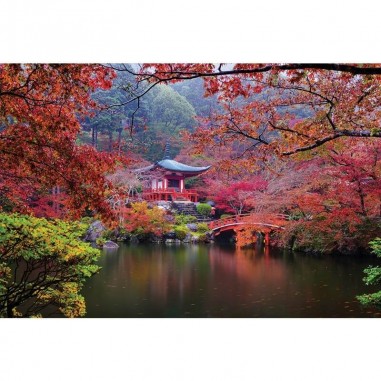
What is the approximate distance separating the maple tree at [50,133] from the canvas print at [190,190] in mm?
12

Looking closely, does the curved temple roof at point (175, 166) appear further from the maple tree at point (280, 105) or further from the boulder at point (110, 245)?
the maple tree at point (280, 105)

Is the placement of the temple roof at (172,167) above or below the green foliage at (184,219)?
above

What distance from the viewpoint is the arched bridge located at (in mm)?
7797

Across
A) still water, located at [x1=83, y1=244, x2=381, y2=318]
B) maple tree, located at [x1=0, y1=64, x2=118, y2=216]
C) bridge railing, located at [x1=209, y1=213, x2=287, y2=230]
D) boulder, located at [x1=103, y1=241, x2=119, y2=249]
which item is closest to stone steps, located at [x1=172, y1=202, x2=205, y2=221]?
bridge railing, located at [x1=209, y1=213, x2=287, y2=230]

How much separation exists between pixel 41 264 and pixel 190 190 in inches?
181

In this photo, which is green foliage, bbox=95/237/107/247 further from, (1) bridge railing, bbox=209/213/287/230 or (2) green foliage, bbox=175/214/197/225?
(1) bridge railing, bbox=209/213/287/230

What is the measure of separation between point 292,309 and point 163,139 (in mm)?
3009

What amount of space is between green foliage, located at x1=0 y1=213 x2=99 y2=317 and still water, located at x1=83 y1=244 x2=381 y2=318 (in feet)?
1.81

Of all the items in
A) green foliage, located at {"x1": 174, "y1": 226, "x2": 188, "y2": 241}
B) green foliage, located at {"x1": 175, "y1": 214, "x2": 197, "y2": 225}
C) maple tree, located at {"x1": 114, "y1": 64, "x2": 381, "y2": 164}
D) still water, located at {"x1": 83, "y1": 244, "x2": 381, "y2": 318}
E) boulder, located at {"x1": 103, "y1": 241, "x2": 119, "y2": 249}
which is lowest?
still water, located at {"x1": 83, "y1": 244, "x2": 381, "y2": 318}

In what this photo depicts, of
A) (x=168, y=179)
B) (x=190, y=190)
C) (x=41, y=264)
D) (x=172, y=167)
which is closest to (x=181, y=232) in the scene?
(x=190, y=190)

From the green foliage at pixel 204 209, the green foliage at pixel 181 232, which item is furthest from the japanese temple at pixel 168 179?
the green foliage at pixel 181 232

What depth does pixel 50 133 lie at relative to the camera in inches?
140

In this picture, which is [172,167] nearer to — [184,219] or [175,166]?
[175,166]

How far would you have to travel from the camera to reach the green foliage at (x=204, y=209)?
787 centimetres
